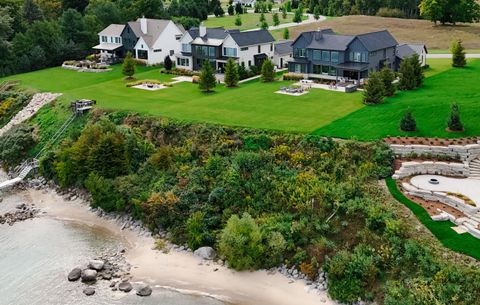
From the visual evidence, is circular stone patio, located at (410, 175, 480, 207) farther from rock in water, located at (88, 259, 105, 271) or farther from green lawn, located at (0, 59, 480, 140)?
rock in water, located at (88, 259, 105, 271)

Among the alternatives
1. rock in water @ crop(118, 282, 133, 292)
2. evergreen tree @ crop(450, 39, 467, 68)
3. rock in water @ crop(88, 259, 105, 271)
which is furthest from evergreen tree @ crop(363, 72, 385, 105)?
rock in water @ crop(118, 282, 133, 292)

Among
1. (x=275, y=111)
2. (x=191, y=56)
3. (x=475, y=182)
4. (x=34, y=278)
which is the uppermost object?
(x=191, y=56)

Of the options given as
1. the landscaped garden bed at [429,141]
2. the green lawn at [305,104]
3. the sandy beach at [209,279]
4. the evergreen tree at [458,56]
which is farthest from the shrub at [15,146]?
the evergreen tree at [458,56]

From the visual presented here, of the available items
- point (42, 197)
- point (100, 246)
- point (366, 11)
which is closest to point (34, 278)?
point (100, 246)

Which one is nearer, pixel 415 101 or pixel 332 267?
pixel 332 267

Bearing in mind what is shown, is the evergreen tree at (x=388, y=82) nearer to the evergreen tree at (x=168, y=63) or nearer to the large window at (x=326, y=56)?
the large window at (x=326, y=56)

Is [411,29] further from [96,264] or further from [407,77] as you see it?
[96,264]

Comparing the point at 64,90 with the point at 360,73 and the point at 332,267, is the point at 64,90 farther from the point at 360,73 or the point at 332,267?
the point at 332,267
